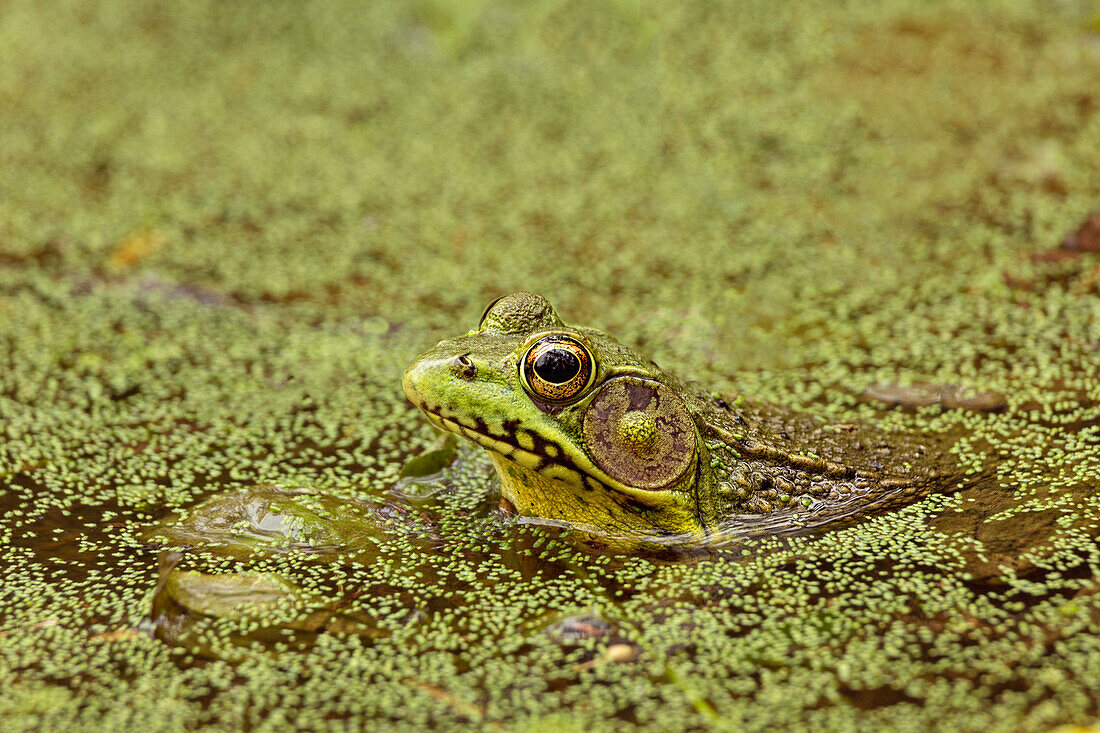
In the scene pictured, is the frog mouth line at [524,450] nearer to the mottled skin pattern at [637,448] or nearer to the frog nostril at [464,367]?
the mottled skin pattern at [637,448]

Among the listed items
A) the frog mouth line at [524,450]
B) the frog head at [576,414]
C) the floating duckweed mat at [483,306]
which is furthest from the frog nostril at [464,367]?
the floating duckweed mat at [483,306]

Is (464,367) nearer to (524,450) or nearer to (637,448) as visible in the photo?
(524,450)

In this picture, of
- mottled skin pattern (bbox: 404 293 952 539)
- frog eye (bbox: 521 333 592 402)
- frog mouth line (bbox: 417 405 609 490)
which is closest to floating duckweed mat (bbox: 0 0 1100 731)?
mottled skin pattern (bbox: 404 293 952 539)

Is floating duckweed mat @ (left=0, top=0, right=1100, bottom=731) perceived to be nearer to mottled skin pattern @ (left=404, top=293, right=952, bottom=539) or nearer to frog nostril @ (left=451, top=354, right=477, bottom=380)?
mottled skin pattern @ (left=404, top=293, right=952, bottom=539)

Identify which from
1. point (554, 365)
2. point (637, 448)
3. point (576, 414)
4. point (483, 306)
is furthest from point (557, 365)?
point (483, 306)

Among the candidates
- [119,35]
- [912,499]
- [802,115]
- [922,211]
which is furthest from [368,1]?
[912,499]

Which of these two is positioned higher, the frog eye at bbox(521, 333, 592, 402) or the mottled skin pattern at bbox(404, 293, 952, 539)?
the frog eye at bbox(521, 333, 592, 402)

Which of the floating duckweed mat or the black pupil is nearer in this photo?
the floating duckweed mat
